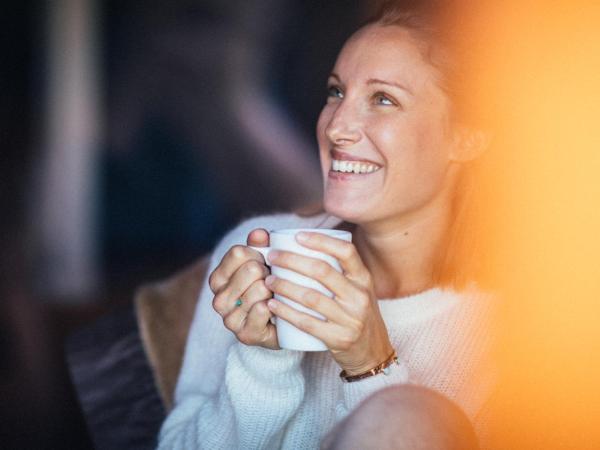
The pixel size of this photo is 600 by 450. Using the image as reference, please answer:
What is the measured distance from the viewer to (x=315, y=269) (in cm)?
90

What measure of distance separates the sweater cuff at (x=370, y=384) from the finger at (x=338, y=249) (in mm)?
203

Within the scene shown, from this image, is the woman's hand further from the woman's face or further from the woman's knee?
the woman's face

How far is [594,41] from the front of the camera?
46.5 inches

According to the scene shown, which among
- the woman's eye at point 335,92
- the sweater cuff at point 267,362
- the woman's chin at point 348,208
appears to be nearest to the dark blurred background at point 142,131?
the woman's eye at point 335,92

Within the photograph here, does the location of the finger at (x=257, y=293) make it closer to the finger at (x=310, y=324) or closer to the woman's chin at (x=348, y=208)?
the finger at (x=310, y=324)

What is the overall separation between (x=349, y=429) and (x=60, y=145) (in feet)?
9.52

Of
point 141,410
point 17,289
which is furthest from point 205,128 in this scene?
point 141,410

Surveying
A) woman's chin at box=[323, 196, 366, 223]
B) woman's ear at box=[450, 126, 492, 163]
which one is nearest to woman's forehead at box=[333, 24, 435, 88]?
woman's ear at box=[450, 126, 492, 163]

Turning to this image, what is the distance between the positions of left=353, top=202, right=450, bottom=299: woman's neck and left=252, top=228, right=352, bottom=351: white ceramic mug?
1.57 ft

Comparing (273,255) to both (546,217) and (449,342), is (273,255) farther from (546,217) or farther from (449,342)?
(546,217)

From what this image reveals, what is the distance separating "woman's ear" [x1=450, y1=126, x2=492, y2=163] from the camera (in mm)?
1374

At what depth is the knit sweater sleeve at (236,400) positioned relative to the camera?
114 centimetres

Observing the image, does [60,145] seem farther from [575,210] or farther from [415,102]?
[575,210]

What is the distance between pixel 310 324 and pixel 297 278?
7 centimetres
